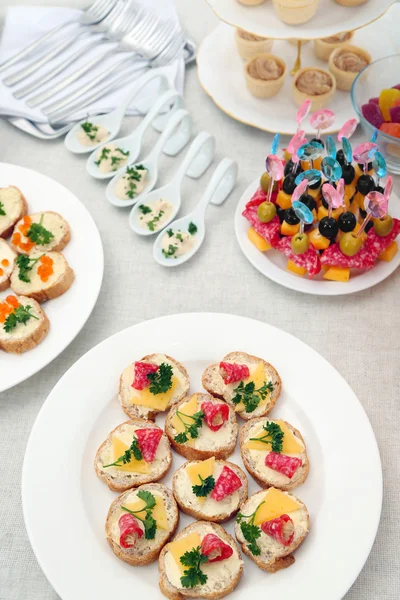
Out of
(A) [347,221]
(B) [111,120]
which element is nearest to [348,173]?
(A) [347,221]

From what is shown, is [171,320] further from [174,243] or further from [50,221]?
[50,221]

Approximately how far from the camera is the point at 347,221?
6.42 ft

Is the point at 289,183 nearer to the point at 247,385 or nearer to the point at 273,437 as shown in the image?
the point at 247,385

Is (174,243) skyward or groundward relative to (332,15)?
groundward

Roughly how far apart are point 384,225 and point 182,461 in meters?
0.99

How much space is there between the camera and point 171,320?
194 cm

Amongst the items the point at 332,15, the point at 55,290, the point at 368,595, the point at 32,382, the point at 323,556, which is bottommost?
the point at 368,595

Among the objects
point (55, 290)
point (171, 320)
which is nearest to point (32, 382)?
point (55, 290)

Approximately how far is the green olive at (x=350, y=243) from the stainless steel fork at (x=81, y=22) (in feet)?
5.45

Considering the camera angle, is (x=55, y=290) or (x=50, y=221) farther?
(x=50, y=221)

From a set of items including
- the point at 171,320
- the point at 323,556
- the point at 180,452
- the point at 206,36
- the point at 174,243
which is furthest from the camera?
the point at 206,36

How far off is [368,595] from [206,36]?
2.40 meters

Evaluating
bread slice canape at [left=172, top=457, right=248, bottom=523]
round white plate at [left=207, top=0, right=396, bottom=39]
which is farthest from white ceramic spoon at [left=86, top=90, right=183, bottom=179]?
bread slice canape at [left=172, top=457, right=248, bottom=523]

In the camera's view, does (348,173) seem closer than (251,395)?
No
